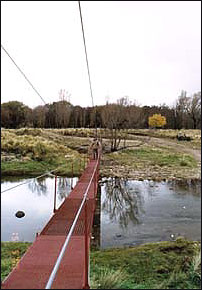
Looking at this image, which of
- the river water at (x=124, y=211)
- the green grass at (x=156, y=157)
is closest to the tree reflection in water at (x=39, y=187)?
the river water at (x=124, y=211)

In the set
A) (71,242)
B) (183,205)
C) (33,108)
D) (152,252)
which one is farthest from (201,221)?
(33,108)

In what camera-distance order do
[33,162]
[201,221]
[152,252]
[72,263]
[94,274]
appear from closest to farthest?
[72,263] < [94,274] < [152,252] < [201,221] < [33,162]

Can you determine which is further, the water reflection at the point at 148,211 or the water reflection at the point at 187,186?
the water reflection at the point at 187,186

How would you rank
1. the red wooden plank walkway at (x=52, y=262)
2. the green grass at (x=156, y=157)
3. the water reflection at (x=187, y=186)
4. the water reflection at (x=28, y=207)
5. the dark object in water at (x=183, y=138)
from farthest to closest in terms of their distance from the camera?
1. the dark object in water at (x=183, y=138)
2. the green grass at (x=156, y=157)
3. the water reflection at (x=187, y=186)
4. the water reflection at (x=28, y=207)
5. the red wooden plank walkway at (x=52, y=262)

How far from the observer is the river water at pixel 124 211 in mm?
4679

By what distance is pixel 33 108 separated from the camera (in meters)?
11.3

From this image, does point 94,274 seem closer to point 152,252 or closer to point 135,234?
point 152,252

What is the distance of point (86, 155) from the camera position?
35.1 feet

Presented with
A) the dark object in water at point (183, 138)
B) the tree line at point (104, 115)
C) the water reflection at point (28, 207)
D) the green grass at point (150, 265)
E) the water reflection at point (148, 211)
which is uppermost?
the tree line at point (104, 115)

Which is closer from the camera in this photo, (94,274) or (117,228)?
(94,274)

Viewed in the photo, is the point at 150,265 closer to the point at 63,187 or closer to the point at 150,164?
the point at 63,187

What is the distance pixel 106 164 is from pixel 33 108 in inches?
120

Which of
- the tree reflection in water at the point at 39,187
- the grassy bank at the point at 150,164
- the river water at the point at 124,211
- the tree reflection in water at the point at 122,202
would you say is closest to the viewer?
the river water at the point at 124,211

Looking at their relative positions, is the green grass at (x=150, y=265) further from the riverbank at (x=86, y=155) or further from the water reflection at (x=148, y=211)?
the riverbank at (x=86, y=155)
